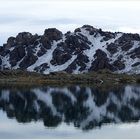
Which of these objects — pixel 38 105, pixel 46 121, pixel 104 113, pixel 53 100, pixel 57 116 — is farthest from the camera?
pixel 53 100

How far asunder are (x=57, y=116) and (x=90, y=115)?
714 centimetres

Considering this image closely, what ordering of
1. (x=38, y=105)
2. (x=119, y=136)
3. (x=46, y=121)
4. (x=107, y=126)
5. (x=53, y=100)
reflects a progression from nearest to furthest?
(x=119, y=136)
(x=107, y=126)
(x=46, y=121)
(x=38, y=105)
(x=53, y=100)

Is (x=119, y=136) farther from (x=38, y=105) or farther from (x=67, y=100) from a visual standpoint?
(x=67, y=100)

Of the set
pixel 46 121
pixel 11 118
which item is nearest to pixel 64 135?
pixel 46 121

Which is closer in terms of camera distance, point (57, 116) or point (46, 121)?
point (46, 121)

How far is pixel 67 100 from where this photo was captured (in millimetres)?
114438

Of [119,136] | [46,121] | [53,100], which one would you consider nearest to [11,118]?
[46,121]

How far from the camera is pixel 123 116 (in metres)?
79.2

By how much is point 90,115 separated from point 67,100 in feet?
105

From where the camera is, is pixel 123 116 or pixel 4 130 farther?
pixel 123 116

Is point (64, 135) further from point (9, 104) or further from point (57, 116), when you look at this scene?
point (9, 104)

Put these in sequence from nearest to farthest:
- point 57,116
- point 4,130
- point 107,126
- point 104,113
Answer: point 4,130 < point 107,126 < point 57,116 < point 104,113

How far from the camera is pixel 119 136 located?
177 ft

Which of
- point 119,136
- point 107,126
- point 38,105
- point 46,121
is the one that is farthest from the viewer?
point 38,105
